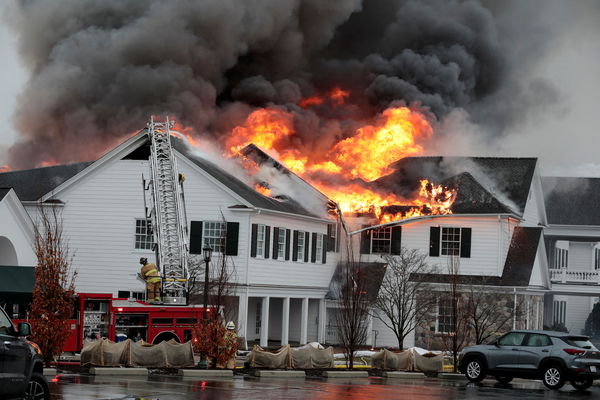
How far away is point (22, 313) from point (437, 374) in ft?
38.5

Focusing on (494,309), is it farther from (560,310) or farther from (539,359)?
(560,310)

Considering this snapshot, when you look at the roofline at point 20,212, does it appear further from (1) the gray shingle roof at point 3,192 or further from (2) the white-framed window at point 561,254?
(2) the white-framed window at point 561,254

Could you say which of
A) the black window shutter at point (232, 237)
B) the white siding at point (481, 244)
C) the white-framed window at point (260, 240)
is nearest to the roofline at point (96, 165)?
the black window shutter at point (232, 237)

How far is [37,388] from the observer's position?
15070 mm

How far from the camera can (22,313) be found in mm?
30328

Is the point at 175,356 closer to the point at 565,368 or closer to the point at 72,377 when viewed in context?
the point at 72,377

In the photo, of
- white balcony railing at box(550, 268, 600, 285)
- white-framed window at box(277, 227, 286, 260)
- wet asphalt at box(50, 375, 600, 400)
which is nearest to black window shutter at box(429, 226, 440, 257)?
white-framed window at box(277, 227, 286, 260)

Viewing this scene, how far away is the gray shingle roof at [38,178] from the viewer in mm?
→ 44094

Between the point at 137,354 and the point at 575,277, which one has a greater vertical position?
the point at 575,277

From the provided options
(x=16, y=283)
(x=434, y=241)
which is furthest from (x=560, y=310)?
(x=16, y=283)

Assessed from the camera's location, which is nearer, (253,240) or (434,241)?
(253,240)

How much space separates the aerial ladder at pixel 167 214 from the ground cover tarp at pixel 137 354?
509 cm

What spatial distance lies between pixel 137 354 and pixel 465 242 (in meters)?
21.0

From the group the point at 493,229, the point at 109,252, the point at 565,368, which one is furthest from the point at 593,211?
the point at 565,368
